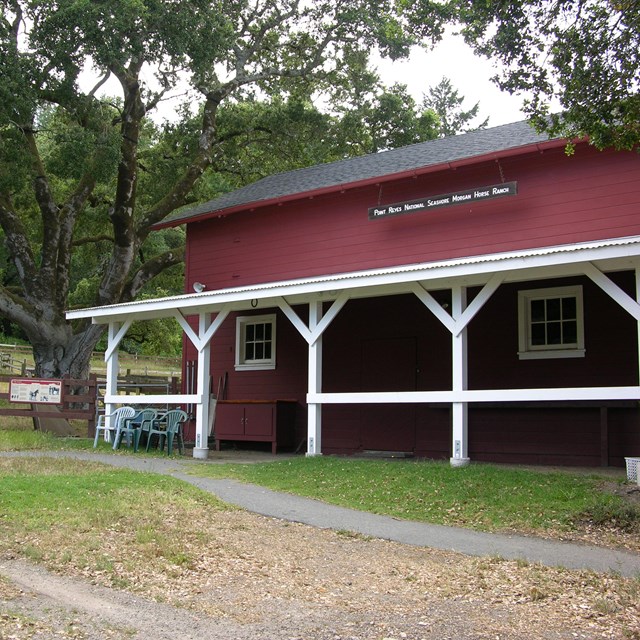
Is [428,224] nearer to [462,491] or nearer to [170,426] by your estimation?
[170,426]

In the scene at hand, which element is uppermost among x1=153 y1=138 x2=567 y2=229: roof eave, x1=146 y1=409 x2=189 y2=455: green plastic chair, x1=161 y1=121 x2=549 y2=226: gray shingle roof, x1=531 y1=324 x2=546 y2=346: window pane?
x1=161 y1=121 x2=549 y2=226: gray shingle roof

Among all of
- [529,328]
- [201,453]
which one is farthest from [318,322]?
[529,328]

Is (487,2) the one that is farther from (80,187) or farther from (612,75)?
(80,187)

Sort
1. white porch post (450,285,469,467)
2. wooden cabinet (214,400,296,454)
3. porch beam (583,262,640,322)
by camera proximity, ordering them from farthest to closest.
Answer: wooden cabinet (214,400,296,454) < white porch post (450,285,469,467) < porch beam (583,262,640,322)

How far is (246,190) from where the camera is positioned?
20250mm

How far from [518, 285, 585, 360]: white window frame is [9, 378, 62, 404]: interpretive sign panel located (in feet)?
33.1

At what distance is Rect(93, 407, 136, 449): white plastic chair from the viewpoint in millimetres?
15336

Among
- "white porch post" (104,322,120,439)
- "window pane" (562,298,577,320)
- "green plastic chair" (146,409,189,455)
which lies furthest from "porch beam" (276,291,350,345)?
"white porch post" (104,322,120,439)

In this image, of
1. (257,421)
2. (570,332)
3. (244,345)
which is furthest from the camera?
(244,345)

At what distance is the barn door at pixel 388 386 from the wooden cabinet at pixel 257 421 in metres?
1.55

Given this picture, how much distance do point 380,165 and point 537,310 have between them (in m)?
5.08

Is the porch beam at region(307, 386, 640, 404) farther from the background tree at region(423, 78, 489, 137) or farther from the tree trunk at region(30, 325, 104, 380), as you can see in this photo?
the background tree at region(423, 78, 489, 137)

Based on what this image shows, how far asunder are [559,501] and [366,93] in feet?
73.5

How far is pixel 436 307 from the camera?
12164 mm
